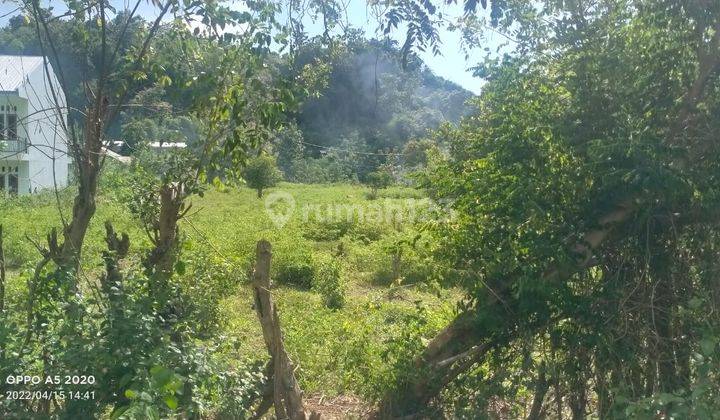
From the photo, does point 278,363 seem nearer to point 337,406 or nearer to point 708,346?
point 337,406

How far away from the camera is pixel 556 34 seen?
13.2ft

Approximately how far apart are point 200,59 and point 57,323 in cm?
158

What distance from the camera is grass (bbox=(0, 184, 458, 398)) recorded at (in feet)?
15.3

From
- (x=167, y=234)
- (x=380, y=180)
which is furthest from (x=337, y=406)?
(x=380, y=180)

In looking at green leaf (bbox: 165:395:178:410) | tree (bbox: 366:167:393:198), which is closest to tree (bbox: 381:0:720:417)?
green leaf (bbox: 165:395:178:410)

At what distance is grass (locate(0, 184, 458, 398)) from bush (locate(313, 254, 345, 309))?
0.13 metres

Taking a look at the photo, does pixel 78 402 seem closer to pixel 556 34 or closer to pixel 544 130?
pixel 544 130

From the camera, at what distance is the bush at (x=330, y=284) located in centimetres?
850

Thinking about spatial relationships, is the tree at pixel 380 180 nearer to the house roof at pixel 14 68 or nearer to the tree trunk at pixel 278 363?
the house roof at pixel 14 68

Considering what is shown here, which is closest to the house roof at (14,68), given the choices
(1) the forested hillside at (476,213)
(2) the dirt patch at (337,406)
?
(1) the forested hillside at (476,213)

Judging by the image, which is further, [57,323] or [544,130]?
[544,130]

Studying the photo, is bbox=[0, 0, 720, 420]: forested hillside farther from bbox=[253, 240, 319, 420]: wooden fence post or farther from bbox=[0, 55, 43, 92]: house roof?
bbox=[0, 55, 43, 92]: house roof

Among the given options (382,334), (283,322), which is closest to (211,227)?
(283,322)

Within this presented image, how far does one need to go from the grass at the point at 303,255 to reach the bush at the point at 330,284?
0.13 meters
